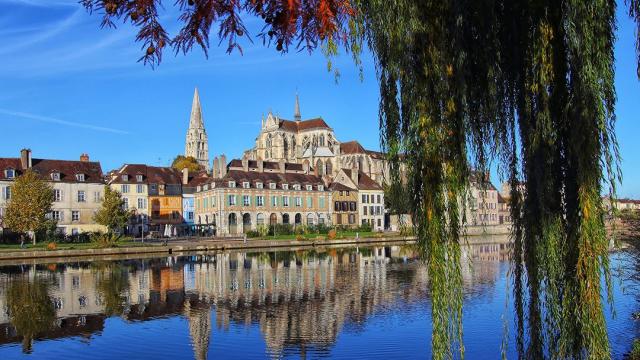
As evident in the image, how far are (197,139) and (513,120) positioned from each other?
17335 centimetres

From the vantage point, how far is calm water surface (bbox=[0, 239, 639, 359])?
1916cm

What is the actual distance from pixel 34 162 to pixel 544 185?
259 ft

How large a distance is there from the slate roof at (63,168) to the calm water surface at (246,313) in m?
Answer: 34.9

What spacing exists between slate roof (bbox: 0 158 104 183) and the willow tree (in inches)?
2979

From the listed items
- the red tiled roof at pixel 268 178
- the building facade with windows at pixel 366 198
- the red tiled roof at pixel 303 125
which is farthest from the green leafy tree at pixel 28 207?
the red tiled roof at pixel 303 125

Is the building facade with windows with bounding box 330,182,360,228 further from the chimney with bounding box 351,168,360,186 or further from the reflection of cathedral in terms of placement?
the reflection of cathedral

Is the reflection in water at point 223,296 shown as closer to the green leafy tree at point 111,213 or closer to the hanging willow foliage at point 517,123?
the hanging willow foliage at point 517,123

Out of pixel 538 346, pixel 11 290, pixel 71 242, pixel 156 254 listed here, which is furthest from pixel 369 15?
pixel 71 242

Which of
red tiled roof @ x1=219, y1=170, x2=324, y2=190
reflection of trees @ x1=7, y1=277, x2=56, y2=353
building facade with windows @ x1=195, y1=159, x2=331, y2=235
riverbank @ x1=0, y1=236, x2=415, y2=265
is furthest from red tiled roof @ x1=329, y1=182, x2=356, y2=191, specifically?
reflection of trees @ x1=7, y1=277, x2=56, y2=353

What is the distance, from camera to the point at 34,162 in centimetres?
7662

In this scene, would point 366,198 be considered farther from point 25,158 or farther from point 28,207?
point 28,207

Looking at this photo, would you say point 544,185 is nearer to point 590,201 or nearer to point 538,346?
point 590,201

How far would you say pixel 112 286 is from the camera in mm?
34750

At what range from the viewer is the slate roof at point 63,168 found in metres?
74.2
